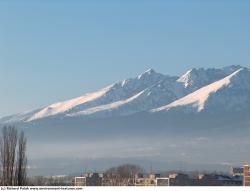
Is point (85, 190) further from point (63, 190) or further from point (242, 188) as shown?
point (242, 188)

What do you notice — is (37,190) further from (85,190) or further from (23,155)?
(23,155)

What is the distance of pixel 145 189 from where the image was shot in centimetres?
3428

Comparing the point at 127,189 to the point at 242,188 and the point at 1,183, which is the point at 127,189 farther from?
the point at 1,183

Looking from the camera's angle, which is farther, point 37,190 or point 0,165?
point 0,165

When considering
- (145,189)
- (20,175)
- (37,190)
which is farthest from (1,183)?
(145,189)

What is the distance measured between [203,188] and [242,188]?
6.03 feet

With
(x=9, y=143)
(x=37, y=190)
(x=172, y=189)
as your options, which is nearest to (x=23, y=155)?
(x=9, y=143)

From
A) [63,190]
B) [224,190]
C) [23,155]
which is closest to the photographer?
[224,190]

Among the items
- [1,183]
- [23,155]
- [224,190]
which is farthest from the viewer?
[23,155]

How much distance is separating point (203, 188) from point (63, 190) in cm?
674

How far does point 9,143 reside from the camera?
67.4 metres

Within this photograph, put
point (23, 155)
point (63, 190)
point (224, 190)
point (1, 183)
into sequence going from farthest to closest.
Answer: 1. point (23, 155)
2. point (1, 183)
3. point (63, 190)
4. point (224, 190)

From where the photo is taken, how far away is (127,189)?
3497 cm

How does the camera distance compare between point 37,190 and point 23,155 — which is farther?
point 23,155
